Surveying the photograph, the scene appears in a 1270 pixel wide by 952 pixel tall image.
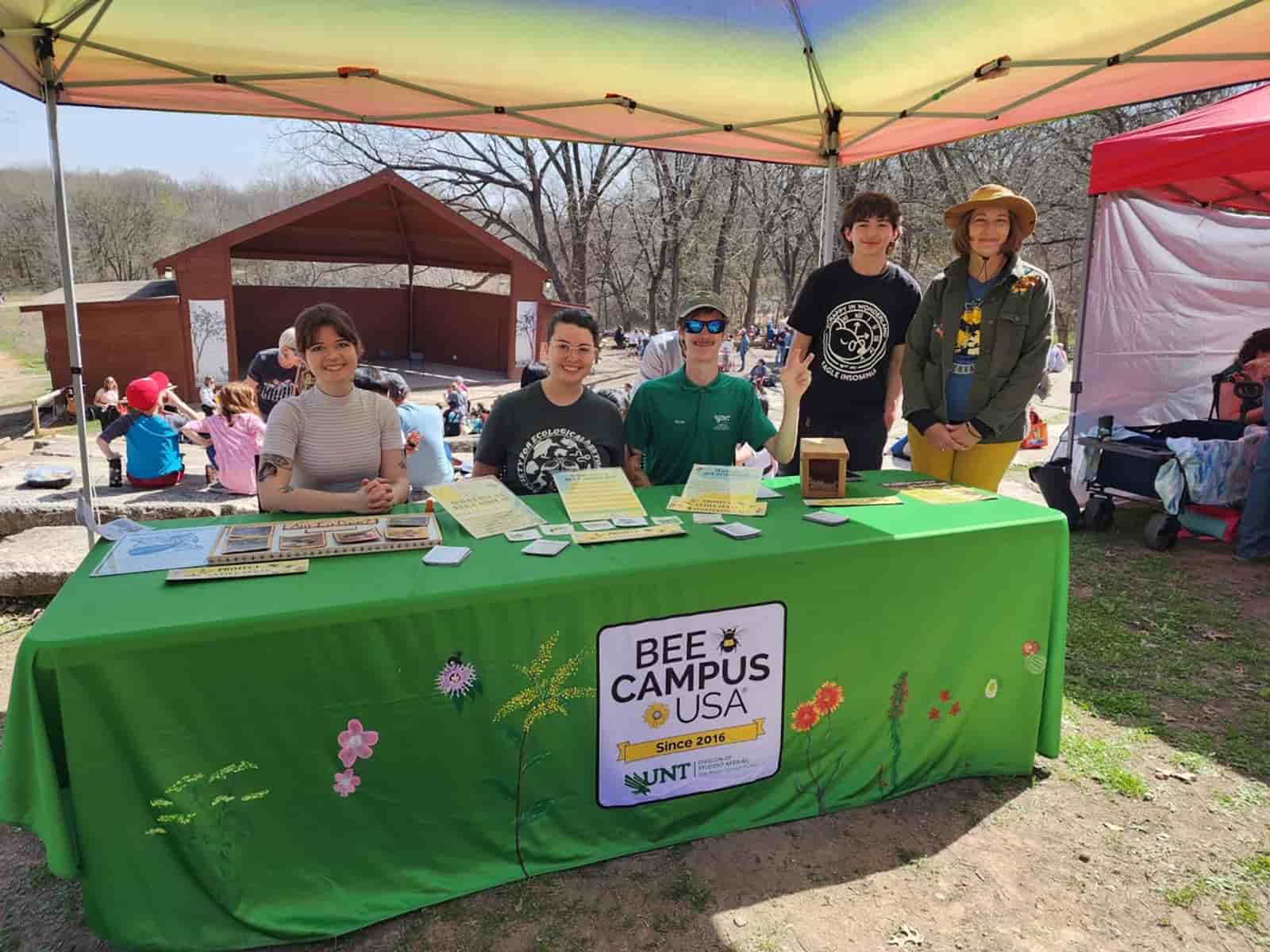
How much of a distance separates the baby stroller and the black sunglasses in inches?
151

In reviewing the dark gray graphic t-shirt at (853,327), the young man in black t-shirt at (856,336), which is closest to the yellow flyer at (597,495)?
the young man in black t-shirt at (856,336)

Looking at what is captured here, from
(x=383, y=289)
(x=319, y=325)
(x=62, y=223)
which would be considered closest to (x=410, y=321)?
(x=383, y=289)

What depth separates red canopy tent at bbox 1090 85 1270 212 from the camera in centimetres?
470

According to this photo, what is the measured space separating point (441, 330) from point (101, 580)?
1656 centimetres

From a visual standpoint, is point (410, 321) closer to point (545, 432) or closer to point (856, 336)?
point (856, 336)

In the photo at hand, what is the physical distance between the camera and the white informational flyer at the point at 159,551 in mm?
A: 1975

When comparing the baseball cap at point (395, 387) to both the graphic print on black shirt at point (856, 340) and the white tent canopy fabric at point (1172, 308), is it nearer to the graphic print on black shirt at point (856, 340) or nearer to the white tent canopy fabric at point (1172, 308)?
the graphic print on black shirt at point (856, 340)

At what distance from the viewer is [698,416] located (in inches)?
119

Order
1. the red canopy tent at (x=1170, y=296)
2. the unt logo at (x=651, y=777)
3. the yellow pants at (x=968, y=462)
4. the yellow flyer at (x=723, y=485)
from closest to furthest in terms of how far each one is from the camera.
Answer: the unt logo at (x=651, y=777), the yellow flyer at (x=723, y=485), the yellow pants at (x=968, y=462), the red canopy tent at (x=1170, y=296)

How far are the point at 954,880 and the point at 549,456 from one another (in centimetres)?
180

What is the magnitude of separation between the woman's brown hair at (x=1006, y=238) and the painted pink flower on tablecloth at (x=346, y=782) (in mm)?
2943

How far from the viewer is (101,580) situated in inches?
75.1

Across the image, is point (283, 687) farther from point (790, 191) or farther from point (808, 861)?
point (790, 191)

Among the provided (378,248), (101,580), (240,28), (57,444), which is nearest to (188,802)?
(101,580)
